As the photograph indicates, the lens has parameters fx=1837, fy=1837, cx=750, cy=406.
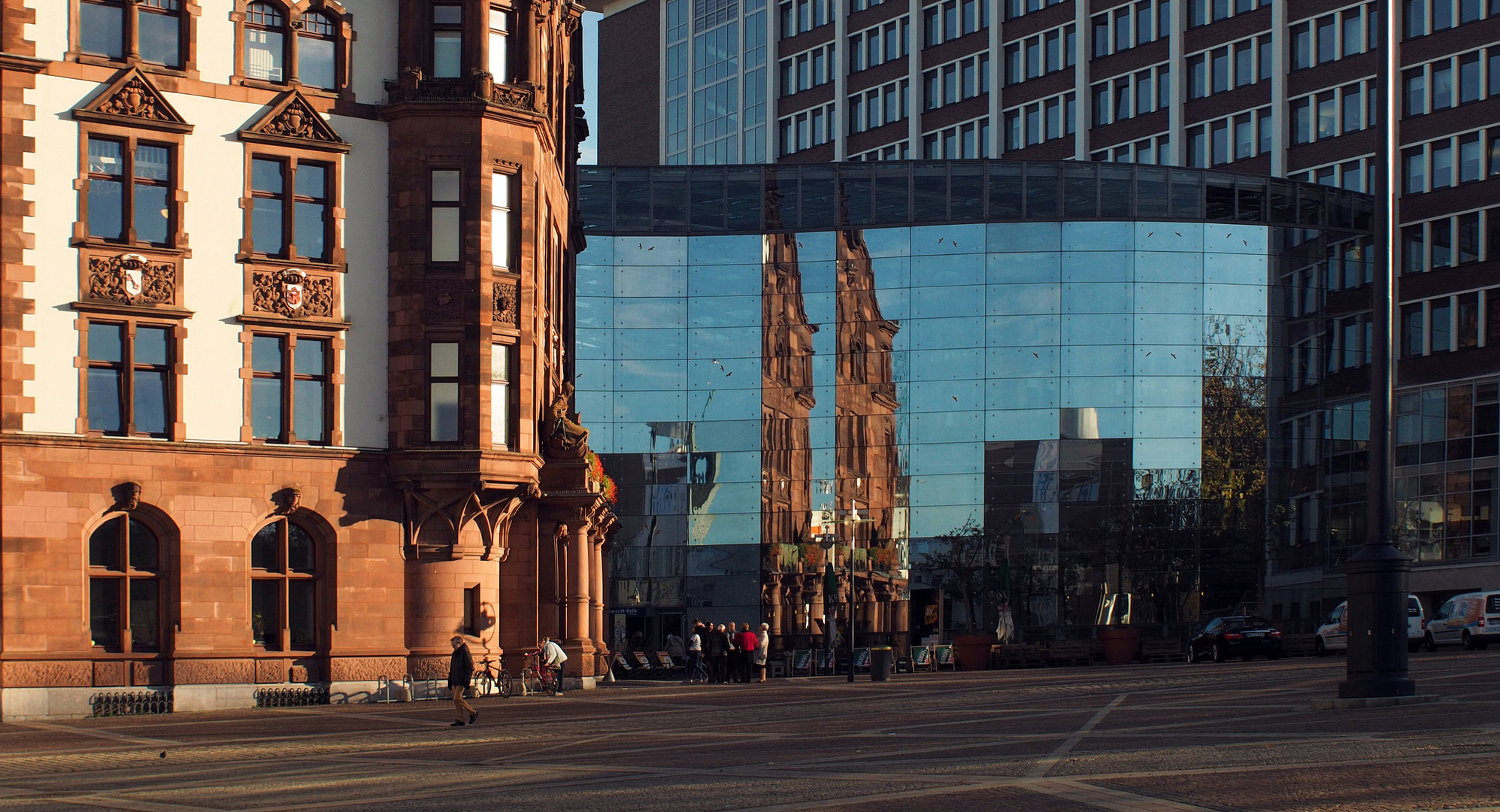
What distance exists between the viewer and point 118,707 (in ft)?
116

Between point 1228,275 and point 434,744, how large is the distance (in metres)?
58.2

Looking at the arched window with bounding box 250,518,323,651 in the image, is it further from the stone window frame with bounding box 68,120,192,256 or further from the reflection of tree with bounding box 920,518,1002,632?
the reflection of tree with bounding box 920,518,1002,632

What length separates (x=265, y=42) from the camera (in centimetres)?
3819

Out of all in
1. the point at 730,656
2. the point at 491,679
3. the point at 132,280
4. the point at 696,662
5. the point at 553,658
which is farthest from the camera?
the point at 696,662

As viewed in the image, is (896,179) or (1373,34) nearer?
(896,179)

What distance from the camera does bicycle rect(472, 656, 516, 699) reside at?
39.5 m

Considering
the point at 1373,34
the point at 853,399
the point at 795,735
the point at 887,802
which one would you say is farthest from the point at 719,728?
the point at 1373,34

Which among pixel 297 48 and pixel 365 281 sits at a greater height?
pixel 297 48

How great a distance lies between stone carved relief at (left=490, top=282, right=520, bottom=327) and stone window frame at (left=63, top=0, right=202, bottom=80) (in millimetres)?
7540

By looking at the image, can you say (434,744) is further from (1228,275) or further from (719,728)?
(1228,275)

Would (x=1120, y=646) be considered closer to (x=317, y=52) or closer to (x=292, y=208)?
(x=292, y=208)

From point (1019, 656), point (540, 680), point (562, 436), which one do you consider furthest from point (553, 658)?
point (1019, 656)

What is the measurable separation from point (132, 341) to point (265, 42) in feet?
22.7

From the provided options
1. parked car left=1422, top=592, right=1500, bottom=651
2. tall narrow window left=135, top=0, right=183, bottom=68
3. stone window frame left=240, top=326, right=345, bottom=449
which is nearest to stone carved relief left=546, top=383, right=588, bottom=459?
stone window frame left=240, top=326, right=345, bottom=449
